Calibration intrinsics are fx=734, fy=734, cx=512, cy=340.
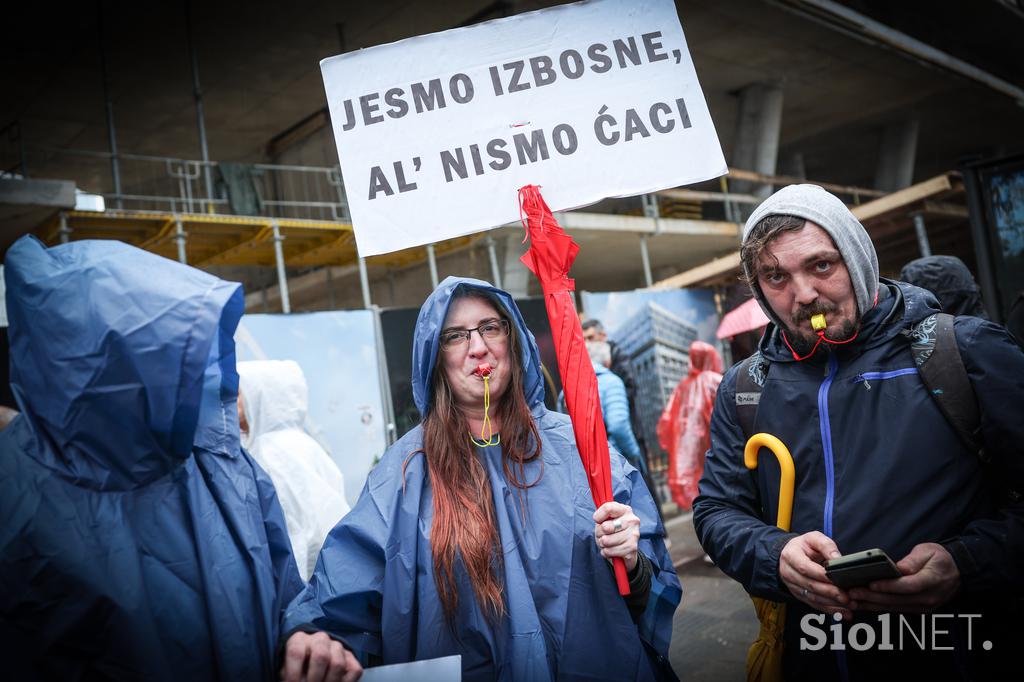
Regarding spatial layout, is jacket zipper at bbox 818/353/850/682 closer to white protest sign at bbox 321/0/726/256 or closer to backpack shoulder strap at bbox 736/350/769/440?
backpack shoulder strap at bbox 736/350/769/440

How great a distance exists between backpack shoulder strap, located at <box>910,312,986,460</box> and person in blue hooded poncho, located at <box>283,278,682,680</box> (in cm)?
83

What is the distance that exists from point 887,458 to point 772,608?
55cm

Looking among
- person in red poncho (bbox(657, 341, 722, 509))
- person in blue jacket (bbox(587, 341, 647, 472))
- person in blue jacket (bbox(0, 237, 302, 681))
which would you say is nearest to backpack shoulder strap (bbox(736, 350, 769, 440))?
person in blue jacket (bbox(0, 237, 302, 681))

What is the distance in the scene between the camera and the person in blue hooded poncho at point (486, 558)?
6.70 feet

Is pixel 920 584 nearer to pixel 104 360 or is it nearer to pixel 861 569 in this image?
pixel 861 569

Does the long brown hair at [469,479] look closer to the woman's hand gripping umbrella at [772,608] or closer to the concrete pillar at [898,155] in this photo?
the woman's hand gripping umbrella at [772,608]

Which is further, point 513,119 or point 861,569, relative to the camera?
point 513,119

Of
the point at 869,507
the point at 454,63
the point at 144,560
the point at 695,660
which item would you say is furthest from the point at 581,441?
the point at 695,660

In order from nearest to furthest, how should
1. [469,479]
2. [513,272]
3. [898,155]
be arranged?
[469,479], [513,272], [898,155]

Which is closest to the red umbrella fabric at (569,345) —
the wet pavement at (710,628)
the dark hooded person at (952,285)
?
the dark hooded person at (952,285)

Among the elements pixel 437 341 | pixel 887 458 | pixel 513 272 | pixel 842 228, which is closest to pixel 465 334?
pixel 437 341

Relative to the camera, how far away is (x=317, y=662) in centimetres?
185

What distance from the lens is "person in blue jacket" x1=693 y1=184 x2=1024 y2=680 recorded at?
1.75 meters

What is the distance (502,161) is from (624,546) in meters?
1.27
